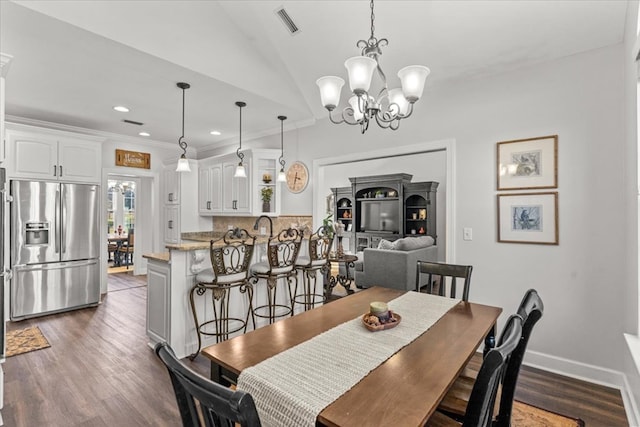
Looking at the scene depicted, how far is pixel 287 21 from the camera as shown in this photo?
325 centimetres

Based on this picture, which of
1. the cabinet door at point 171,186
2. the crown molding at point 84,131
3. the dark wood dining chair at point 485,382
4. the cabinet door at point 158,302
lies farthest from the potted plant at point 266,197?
the dark wood dining chair at point 485,382

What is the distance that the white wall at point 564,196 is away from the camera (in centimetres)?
262

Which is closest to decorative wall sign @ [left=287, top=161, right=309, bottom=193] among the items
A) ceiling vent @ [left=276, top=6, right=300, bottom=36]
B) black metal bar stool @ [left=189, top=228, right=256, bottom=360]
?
black metal bar stool @ [left=189, top=228, right=256, bottom=360]

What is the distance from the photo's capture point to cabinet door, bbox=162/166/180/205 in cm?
614

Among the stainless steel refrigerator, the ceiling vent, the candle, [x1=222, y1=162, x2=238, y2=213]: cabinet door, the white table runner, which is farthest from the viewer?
[x1=222, y1=162, x2=238, y2=213]: cabinet door

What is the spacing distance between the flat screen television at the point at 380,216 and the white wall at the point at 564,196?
500 cm

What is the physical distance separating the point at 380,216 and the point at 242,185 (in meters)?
4.39

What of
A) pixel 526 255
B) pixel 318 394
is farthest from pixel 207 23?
pixel 526 255

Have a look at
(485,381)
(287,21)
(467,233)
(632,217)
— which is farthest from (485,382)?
(287,21)

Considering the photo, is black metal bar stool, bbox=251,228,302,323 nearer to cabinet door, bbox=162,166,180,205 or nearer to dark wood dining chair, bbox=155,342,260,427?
dark wood dining chair, bbox=155,342,260,427

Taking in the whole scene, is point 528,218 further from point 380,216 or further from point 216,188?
point 380,216

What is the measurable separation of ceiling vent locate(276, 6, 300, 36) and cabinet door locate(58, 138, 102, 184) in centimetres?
345

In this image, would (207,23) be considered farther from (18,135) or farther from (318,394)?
(318,394)

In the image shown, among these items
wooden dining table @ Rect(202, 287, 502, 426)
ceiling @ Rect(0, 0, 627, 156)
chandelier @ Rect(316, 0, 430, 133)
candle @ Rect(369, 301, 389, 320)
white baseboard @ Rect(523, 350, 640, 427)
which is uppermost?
ceiling @ Rect(0, 0, 627, 156)
